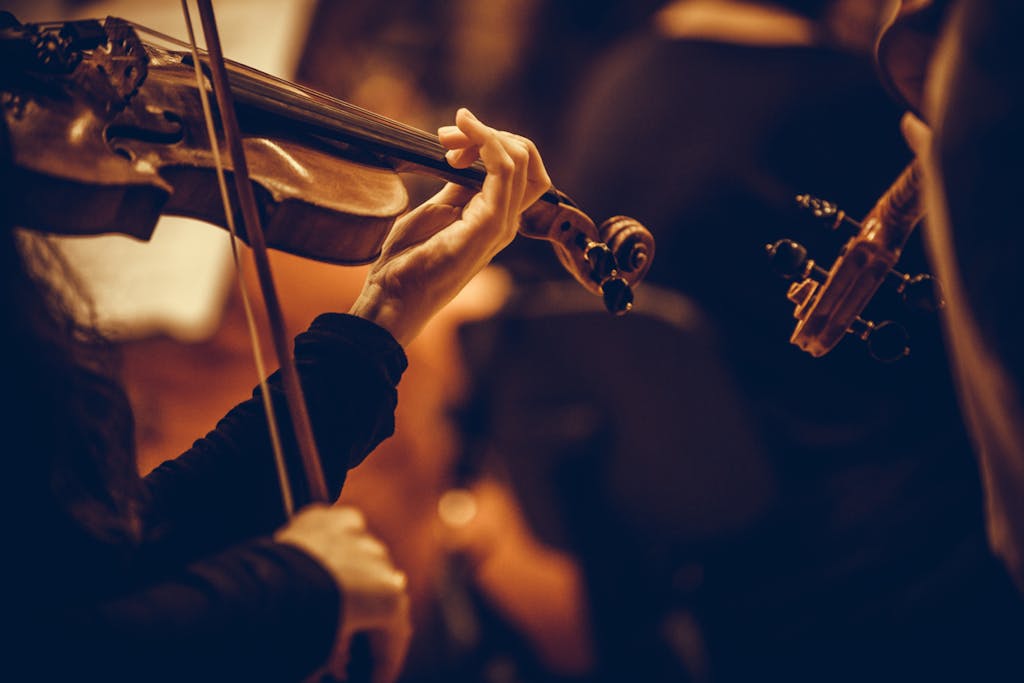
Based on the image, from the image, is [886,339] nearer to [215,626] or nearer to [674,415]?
[215,626]

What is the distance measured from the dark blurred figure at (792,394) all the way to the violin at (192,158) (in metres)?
0.55

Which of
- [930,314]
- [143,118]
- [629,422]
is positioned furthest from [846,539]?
[143,118]

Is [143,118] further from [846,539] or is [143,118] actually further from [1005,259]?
[846,539]

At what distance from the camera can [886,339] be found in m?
0.84

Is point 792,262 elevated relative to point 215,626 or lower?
elevated

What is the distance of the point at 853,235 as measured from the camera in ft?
2.94

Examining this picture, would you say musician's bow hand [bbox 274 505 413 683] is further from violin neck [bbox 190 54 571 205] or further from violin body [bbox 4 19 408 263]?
violin neck [bbox 190 54 571 205]

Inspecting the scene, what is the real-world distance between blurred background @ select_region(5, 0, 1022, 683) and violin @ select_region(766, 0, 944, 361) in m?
0.14

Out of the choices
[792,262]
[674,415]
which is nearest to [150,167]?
[792,262]

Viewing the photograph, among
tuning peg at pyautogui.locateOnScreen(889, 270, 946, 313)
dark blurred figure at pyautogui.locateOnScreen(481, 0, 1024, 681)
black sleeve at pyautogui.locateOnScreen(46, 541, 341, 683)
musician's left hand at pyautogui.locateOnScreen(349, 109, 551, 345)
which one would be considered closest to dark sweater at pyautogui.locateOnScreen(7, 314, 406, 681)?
black sleeve at pyautogui.locateOnScreen(46, 541, 341, 683)

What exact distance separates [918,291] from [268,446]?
0.66 metres

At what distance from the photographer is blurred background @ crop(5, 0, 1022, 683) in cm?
151

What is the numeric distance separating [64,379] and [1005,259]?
643mm

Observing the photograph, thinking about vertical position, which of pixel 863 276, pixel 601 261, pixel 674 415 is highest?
pixel 863 276
